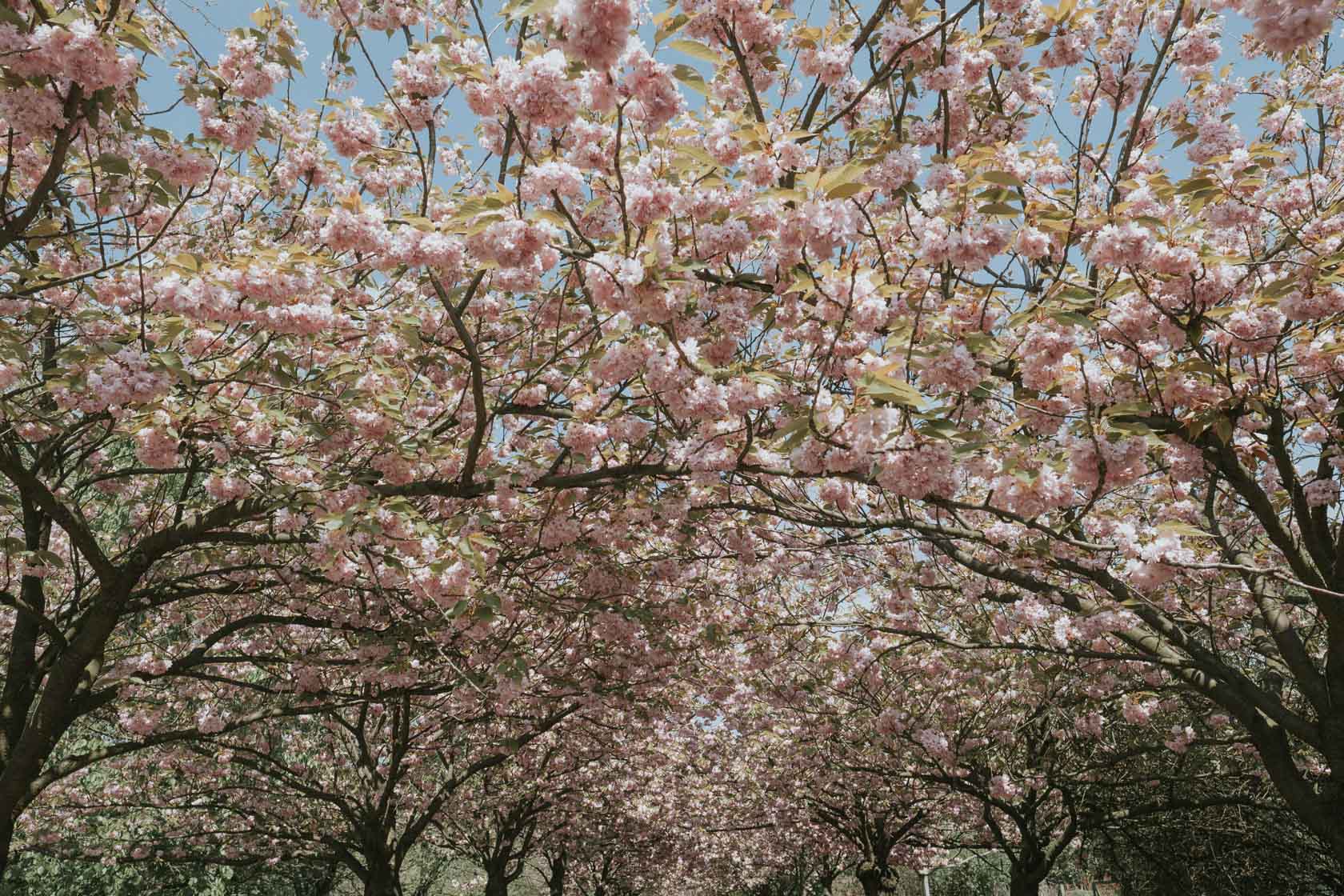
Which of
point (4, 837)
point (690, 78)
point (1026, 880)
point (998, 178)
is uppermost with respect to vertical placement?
point (690, 78)

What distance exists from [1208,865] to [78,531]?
14395mm

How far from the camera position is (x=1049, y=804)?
13750mm

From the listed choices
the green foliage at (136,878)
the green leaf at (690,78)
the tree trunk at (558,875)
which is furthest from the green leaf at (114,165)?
the tree trunk at (558,875)

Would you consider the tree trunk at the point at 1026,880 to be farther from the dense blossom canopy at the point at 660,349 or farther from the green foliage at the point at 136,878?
the green foliage at the point at 136,878

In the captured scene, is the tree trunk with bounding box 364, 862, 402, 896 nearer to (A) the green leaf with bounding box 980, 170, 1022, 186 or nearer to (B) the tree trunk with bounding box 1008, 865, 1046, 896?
(B) the tree trunk with bounding box 1008, 865, 1046, 896

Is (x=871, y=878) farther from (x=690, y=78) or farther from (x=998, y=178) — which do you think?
(x=690, y=78)

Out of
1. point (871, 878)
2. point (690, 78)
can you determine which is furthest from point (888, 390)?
point (871, 878)

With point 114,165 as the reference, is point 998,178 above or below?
below

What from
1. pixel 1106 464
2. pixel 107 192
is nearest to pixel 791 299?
pixel 1106 464

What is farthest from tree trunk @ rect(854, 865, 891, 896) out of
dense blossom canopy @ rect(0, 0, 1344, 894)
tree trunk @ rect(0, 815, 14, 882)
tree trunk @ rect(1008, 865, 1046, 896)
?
tree trunk @ rect(0, 815, 14, 882)

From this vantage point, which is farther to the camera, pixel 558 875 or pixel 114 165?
pixel 558 875

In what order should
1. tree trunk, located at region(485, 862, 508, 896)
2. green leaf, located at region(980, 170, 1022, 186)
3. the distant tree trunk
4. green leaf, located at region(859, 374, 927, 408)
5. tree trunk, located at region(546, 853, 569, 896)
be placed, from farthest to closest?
tree trunk, located at region(546, 853, 569, 896) < tree trunk, located at region(485, 862, 508, 896) < the distant tree trunk < green leaf, located at region(980, 170, 1022, 186) < green leaf, located at region(859, 374, 927, 408)

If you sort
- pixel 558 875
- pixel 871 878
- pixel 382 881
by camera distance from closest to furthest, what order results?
1. pixel 382 881
2. pixel 871 878
3. pixel 558 875

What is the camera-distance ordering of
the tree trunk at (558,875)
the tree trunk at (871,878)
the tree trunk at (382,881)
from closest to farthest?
the tree trunk at (382,881), the tree trunk at (871,878), the tree trunk at (558,875)
